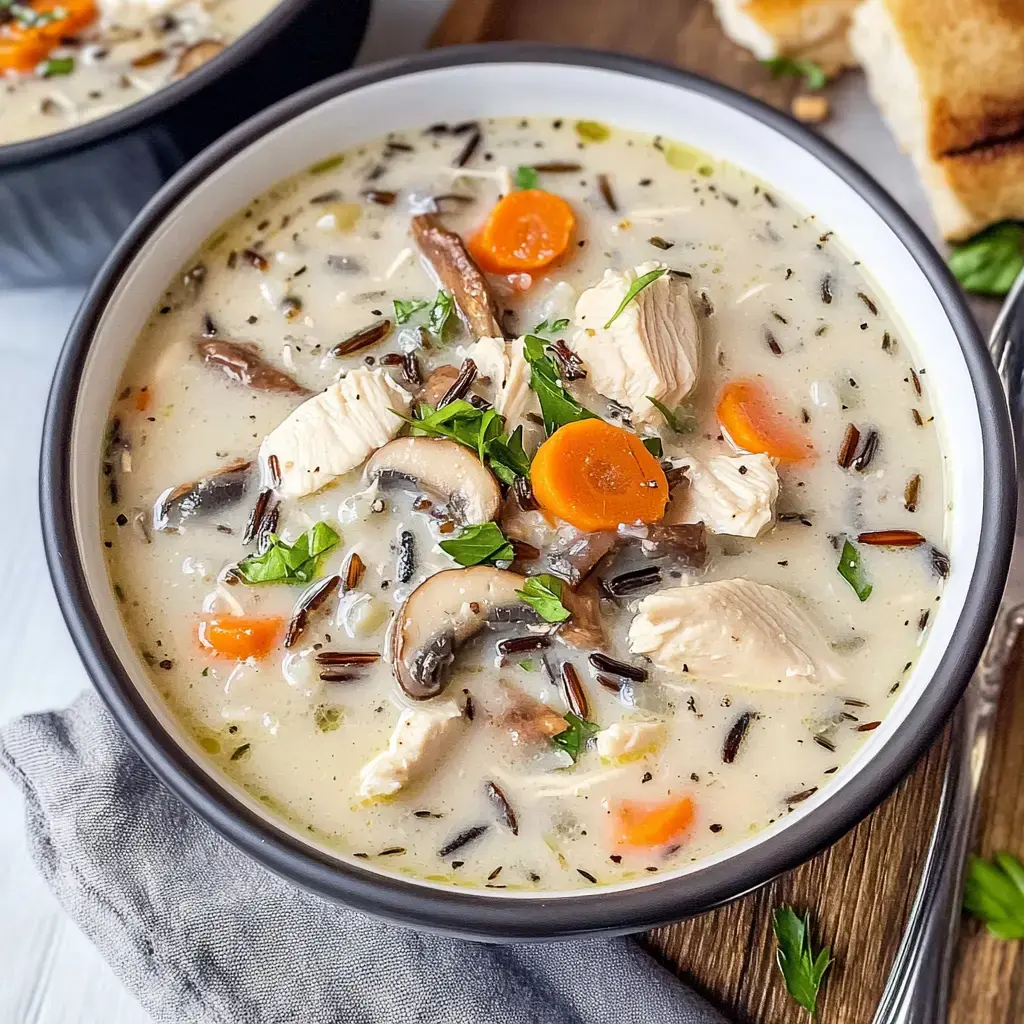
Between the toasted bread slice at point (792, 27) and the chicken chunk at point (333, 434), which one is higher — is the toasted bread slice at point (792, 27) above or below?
above

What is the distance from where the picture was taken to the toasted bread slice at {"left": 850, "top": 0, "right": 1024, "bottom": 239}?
2779mm

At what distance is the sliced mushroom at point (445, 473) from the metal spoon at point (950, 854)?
3.28 ft

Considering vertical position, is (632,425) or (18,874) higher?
(632,425)

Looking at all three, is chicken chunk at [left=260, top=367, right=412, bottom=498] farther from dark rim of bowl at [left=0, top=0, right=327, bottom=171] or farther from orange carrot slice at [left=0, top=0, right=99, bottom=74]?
orange carrot slice at [left=0, top=0, right=99, bottom=74]

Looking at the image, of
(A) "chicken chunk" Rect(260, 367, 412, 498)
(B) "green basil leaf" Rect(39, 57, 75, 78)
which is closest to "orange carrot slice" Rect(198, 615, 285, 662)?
A: (A) "chicken chunk" Rect(260, 367, 412, 498)

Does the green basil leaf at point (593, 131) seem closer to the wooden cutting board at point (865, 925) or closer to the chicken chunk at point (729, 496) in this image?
the chicken chunk at point (729, 496)

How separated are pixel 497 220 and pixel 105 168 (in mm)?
843

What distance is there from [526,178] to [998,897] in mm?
1685

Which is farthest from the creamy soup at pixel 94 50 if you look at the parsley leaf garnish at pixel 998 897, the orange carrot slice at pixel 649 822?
the parsley leaf garnish at pixel 998 897

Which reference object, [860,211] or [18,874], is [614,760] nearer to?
[860,211]

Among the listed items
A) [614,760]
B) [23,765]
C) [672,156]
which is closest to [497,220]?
[672,156]

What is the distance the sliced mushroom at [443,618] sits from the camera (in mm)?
2016

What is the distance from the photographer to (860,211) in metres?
2.32

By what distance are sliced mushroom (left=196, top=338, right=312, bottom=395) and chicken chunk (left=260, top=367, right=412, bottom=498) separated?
0.12 metres
